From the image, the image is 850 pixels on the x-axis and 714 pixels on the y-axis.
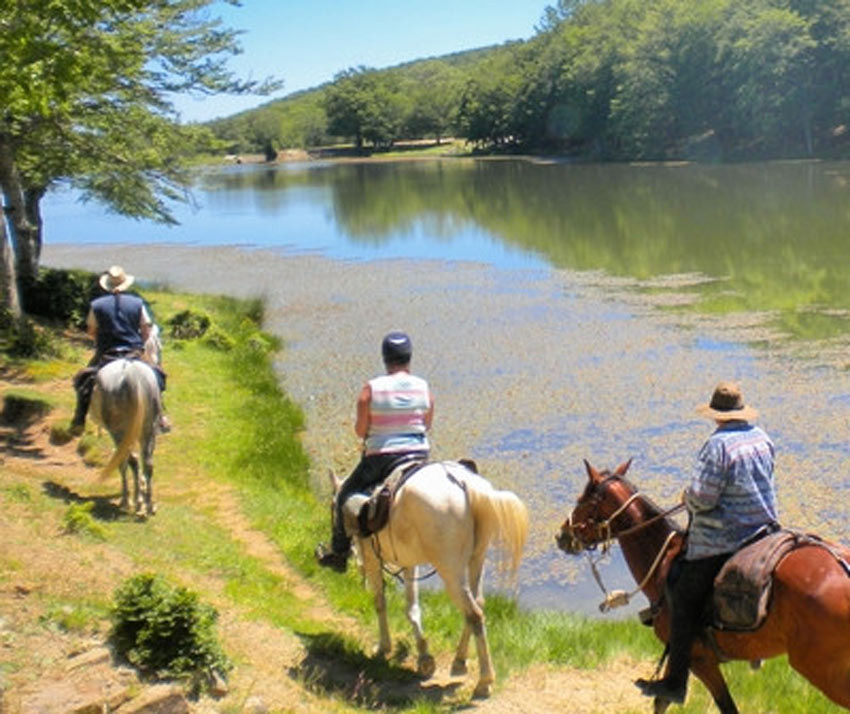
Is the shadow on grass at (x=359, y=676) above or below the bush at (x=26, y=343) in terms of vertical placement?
below

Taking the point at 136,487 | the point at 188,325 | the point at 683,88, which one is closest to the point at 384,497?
the point at 136,487

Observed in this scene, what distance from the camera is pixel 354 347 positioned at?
24.0 meters

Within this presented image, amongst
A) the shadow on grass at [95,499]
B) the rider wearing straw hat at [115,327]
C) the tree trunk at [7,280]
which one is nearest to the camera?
the shadow on grass at [95,499]

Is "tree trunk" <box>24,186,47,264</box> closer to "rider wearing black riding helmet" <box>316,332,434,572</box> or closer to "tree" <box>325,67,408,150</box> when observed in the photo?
"rider wearing black riding helmet" <box>316,332,434,572</box>

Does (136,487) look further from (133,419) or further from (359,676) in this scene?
(359,676)

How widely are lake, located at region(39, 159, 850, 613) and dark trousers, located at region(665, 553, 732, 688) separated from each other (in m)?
3.91

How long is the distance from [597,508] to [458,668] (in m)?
1.72

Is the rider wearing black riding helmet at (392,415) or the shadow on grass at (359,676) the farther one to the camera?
the rider wearing black riding helmet at (392,415)

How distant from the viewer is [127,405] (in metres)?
11.0

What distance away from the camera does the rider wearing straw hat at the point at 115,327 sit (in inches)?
448

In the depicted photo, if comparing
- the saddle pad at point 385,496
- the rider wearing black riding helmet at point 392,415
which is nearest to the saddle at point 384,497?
the saddle pad at point 385,496

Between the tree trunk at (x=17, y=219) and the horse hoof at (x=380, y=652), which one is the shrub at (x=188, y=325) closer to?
the tree trunk at (x=17, y=219)

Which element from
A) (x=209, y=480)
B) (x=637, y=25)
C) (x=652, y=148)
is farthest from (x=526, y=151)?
(x=209, y=480)

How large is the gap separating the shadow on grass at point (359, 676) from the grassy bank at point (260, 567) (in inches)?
0.7
